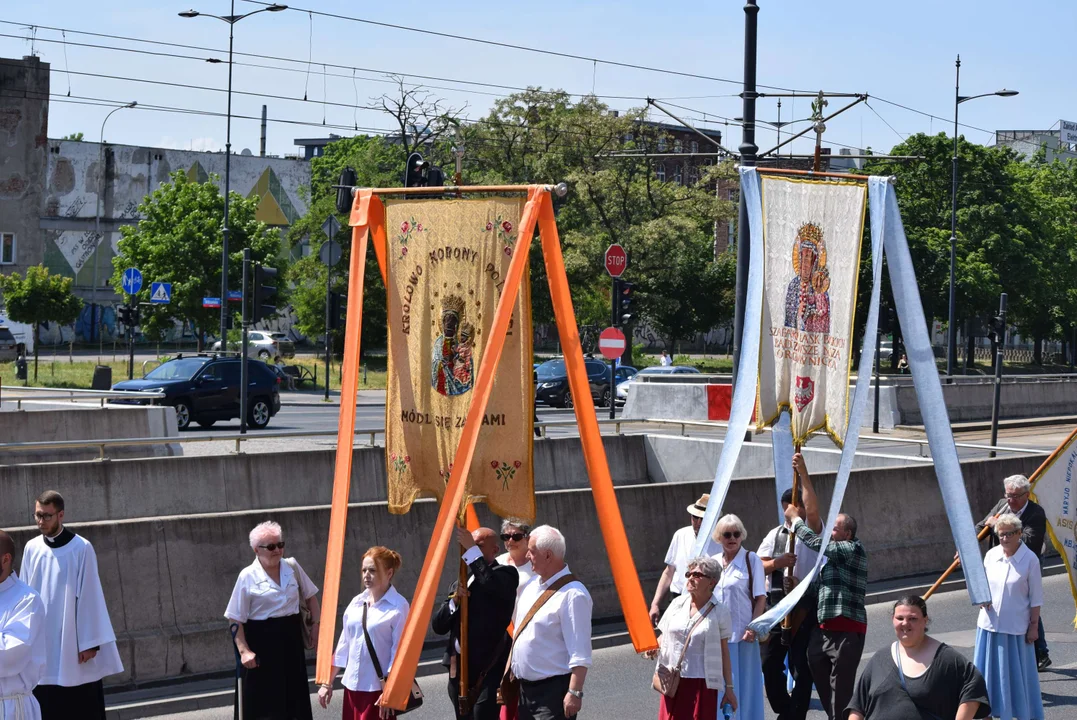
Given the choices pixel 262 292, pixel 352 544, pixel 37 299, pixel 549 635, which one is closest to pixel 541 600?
pixel 549 635

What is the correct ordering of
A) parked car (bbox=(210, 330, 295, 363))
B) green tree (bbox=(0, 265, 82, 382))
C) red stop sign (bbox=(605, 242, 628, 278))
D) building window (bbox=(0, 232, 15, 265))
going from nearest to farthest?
red stop sign (bbox=(605, 242, 628, 278)) → green tree (bbox=(0, 265, 82, 382)) → parked car (bbox=(210, 330, 295, 363)) → building window (bbox=(0, 232, 15, 265))

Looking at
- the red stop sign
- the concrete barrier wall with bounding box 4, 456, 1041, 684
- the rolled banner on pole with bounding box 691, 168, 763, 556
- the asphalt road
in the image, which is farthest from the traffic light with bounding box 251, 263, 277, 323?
Answer: the rolled banner on pole with bounding box 691, 168, 763, 556

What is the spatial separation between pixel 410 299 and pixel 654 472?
1769 cm

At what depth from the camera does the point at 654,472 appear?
25.2 m

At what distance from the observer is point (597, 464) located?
748 centimetres

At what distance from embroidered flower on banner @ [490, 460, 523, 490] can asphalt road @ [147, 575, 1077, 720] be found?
3.02m

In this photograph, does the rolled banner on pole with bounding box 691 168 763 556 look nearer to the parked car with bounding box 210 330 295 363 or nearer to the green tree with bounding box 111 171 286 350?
the green tree with bounding box 111 171 286 350

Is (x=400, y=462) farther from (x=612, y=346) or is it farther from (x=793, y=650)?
(x=612, y=346)

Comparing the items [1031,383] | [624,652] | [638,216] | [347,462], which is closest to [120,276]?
[638,216]

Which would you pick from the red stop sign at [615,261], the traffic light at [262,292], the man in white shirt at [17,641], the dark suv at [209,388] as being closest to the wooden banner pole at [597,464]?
the man in white shirt at [17,641]

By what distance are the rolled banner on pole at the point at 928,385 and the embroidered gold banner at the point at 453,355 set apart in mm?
3049

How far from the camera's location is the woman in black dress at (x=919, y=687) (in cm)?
628

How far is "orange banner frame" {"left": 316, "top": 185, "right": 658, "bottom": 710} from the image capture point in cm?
712

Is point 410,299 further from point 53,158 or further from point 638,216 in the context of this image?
point 53,158
